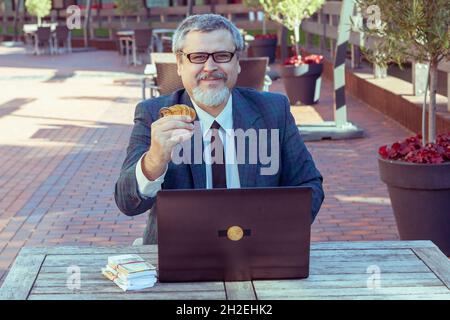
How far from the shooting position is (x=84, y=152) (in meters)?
9.95

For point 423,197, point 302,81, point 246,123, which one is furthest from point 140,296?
point 302,81

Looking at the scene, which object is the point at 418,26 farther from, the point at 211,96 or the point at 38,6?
the point at 38,6

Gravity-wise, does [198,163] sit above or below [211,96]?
below

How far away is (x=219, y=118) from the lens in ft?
10.7

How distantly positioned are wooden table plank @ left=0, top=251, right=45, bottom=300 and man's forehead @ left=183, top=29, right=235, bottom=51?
80 cm

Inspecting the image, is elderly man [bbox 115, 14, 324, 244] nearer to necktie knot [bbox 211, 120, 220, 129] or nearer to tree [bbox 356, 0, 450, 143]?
necktie knot [bbox 211, 120, 220, 129]

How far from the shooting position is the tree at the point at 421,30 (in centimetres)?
581

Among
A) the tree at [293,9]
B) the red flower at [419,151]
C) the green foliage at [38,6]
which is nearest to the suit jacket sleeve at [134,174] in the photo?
the red flower at [419,151]

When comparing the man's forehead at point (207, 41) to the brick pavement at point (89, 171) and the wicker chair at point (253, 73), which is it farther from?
the wicker chair at point (253, 73)

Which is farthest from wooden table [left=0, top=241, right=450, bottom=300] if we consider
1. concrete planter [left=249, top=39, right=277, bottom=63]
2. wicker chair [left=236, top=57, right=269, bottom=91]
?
concrete planter [left=249, top=39, right=277, bottom=63]

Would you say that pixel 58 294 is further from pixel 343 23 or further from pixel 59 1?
pixel 59 1

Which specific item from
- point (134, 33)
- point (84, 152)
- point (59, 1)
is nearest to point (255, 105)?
point (84, 152)

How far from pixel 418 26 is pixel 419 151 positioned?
33.2 inches
